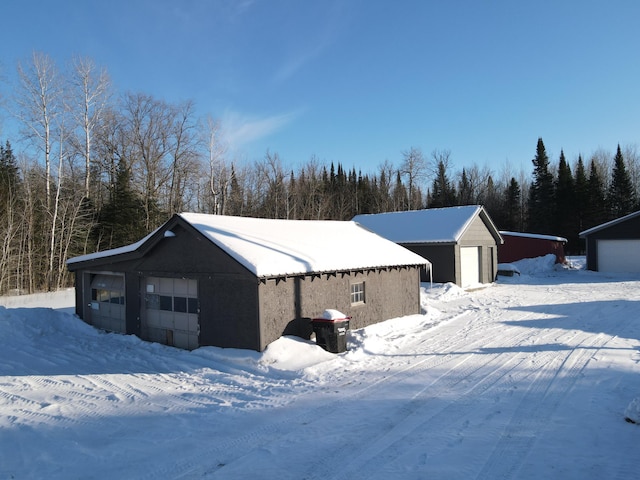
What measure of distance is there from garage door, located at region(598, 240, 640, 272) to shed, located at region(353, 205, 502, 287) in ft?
25.6


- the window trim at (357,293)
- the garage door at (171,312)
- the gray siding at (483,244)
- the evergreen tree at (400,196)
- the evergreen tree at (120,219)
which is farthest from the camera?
the evergreen tree at (400,196)

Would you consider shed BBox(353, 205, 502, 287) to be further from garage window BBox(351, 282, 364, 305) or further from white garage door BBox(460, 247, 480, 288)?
garage window BBox(351, 282, 364, 305)

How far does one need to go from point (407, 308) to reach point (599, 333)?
596 centimetres

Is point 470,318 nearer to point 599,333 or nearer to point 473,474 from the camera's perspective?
point 599,333

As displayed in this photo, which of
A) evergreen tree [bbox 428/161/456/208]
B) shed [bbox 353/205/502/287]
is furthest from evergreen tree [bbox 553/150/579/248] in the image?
shed [bbox 353/205/502/287]

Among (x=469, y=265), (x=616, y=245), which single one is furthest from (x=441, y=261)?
(x=616, y=245)

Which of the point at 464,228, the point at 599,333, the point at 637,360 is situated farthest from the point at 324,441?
the point at 464,228

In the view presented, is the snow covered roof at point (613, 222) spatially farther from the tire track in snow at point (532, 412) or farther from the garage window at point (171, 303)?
the garage window at point (171, 303)

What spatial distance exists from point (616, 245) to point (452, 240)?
1415cm

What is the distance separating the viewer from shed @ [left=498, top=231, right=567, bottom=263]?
111 feet

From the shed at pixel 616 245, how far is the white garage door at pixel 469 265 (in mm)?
9115

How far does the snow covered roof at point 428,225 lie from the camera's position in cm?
2486

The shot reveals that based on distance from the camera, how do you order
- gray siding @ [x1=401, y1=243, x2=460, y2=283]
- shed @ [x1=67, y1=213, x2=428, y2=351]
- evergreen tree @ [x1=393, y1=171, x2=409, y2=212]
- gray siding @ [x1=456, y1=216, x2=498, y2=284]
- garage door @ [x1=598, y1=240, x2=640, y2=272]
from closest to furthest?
shed @ [x1=67, y1=213, x2=428, y2=351] → gray siding @ [x1=401, y1=243, x2=460, y2=283] → gray siding @ [x1=456, y1=216, x2=498, y2=284] → garage door @ [x1=598, y1=240, x2=640, y2=272] → evergreen tree @ [x1=393, y1=171, x2=409, y2=212]

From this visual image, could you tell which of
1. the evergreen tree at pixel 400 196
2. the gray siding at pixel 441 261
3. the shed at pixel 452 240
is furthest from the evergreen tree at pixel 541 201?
the gray siding at pixel 441 261
